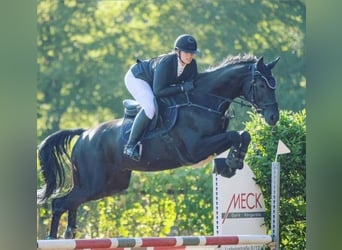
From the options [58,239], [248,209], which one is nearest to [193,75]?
[248,209]

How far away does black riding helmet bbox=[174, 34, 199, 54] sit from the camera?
2.94 meters

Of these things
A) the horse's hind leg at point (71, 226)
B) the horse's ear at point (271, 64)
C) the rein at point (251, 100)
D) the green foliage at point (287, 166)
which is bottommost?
the horse's hind leg at point (71, 226)

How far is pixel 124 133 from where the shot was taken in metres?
3.00

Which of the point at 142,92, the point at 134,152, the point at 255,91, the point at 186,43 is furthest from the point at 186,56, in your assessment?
the point at 134,152

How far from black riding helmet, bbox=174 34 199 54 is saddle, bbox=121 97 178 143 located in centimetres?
26

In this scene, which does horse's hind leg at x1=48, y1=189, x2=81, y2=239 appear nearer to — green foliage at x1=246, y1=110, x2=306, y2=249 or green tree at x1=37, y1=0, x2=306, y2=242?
green tree at x1=37, y1=0, x2=306, y2=242

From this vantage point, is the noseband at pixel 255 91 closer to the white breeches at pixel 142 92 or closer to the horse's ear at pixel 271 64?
the horse's ear at pixel 271 64

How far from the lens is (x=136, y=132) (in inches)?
117

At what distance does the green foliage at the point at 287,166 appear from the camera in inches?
118

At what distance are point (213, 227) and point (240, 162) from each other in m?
0.38

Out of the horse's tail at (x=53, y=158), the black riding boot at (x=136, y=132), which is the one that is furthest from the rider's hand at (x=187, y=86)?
the horse's tail at (x=53, y=158)

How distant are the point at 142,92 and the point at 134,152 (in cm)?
31

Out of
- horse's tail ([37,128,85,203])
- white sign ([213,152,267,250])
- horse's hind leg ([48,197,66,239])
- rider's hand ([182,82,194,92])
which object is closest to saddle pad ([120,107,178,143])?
rider's hand ([182,82,194,92])

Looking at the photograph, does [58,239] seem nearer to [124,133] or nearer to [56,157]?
[56,157]
